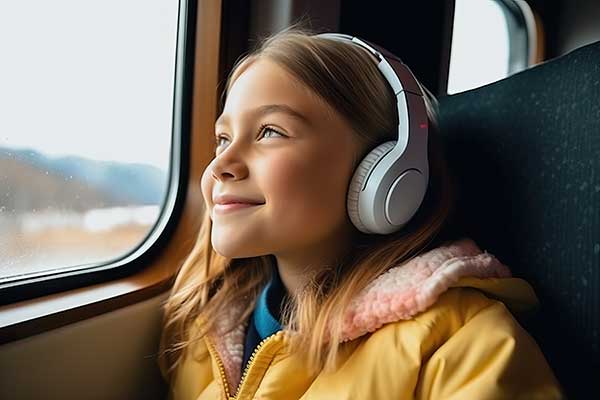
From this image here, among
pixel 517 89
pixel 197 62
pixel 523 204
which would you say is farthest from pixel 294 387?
pixel 197 62

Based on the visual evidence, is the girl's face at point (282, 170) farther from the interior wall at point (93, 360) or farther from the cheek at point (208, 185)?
the interior wall at point (93, 360)

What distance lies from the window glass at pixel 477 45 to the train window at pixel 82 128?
925 mm

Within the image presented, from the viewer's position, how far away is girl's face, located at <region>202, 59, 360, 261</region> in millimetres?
801

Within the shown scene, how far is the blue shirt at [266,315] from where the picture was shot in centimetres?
92

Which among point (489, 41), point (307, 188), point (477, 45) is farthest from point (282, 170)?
point (489, 41)

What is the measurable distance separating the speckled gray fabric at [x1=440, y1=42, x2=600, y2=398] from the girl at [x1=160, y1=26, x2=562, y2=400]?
50mm

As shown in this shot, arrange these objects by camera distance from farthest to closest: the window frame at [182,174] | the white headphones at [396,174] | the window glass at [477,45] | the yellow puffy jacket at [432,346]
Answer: the window glass at [477,45], the window frame at [182,174], the white headphones at [396,174], the yellow puffy jacket at [432,346]

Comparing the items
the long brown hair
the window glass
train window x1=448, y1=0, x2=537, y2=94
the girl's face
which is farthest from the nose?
train window x1=448, y1=0, x2=537, y2=94

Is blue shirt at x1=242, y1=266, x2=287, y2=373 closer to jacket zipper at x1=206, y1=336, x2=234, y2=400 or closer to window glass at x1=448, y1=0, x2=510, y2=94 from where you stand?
Answer: jacket zipper at x1=206, y1=336, x2=234, y2=400

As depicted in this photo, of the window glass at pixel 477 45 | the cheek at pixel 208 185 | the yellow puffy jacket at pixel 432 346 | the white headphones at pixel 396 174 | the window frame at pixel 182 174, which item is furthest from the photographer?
the window glass at pixel 477 45

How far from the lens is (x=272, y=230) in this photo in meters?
0.81

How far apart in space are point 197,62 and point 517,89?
2.20ft

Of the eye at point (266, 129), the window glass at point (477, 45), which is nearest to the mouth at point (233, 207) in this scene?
the eye at point (266, 129)

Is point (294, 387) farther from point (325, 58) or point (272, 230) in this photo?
point (325, 58)
